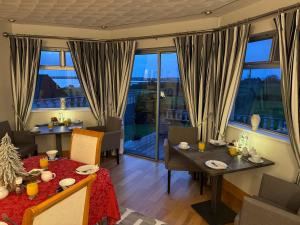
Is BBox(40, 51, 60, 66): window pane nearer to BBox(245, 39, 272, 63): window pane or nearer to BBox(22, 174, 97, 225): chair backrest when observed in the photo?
BBox(245, 39, 272, 63): window pane

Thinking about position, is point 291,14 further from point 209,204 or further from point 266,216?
point 209,204

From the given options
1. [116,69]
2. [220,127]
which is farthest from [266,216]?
[116,69]

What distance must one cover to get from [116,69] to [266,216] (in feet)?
12.1

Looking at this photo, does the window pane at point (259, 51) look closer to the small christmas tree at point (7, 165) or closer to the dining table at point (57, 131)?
the small christmas tree at point (7, 165)

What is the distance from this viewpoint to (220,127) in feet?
10.8

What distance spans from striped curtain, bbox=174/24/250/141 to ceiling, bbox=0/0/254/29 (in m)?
0.40

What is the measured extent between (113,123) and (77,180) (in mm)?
2462

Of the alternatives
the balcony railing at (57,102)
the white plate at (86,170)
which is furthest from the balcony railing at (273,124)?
the balcony railing at (57,102)

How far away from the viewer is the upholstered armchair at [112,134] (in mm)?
4078

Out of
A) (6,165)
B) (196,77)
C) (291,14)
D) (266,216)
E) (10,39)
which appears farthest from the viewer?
(10,39)

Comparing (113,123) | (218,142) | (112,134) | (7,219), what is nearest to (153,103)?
(113,123)

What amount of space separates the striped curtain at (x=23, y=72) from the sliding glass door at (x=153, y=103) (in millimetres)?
1908

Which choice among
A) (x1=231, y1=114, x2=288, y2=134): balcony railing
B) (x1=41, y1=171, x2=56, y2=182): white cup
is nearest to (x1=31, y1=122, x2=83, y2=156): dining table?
(x1=41, y1=171, x2=56, y2=182): white cup

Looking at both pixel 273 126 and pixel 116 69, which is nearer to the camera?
pixel 273 126
